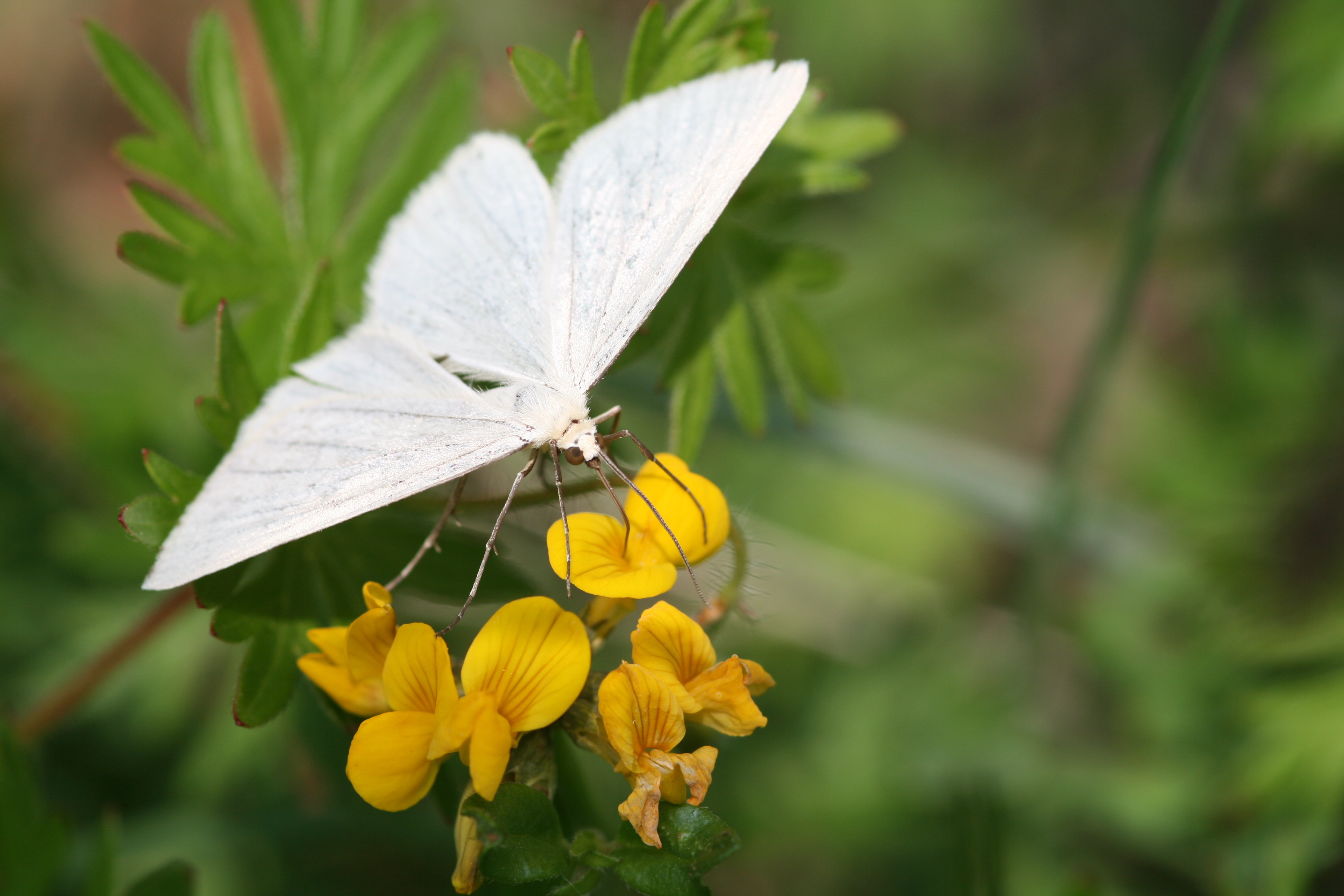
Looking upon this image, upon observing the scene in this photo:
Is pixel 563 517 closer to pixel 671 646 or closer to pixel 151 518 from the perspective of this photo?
pixel 671 646

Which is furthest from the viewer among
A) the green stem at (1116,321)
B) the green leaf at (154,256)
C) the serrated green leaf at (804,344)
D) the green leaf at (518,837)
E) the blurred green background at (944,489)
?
the blurred green background at (944,489)

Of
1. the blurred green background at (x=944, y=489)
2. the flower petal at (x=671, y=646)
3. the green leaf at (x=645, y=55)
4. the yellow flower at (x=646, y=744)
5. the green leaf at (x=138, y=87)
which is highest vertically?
the green leaf at (x=645, y=55)

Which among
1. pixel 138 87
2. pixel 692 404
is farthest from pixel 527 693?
pixel 138 87

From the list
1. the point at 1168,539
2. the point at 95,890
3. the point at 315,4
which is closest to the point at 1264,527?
the point at 1168,539

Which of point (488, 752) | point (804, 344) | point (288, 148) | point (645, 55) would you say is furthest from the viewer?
point (288, 148)

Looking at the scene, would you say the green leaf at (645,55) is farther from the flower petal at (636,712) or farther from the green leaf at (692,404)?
the flower petal at (636,712)

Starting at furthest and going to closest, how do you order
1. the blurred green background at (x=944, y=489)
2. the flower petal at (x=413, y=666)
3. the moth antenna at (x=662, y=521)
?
the blurred green background at (x=944, y=489)
the moth antenna at (x=662, y=521)
the flower petal at (x=413, y=666)

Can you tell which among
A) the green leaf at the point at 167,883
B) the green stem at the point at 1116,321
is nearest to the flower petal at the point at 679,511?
A: the green leaf at the point at 167,883
